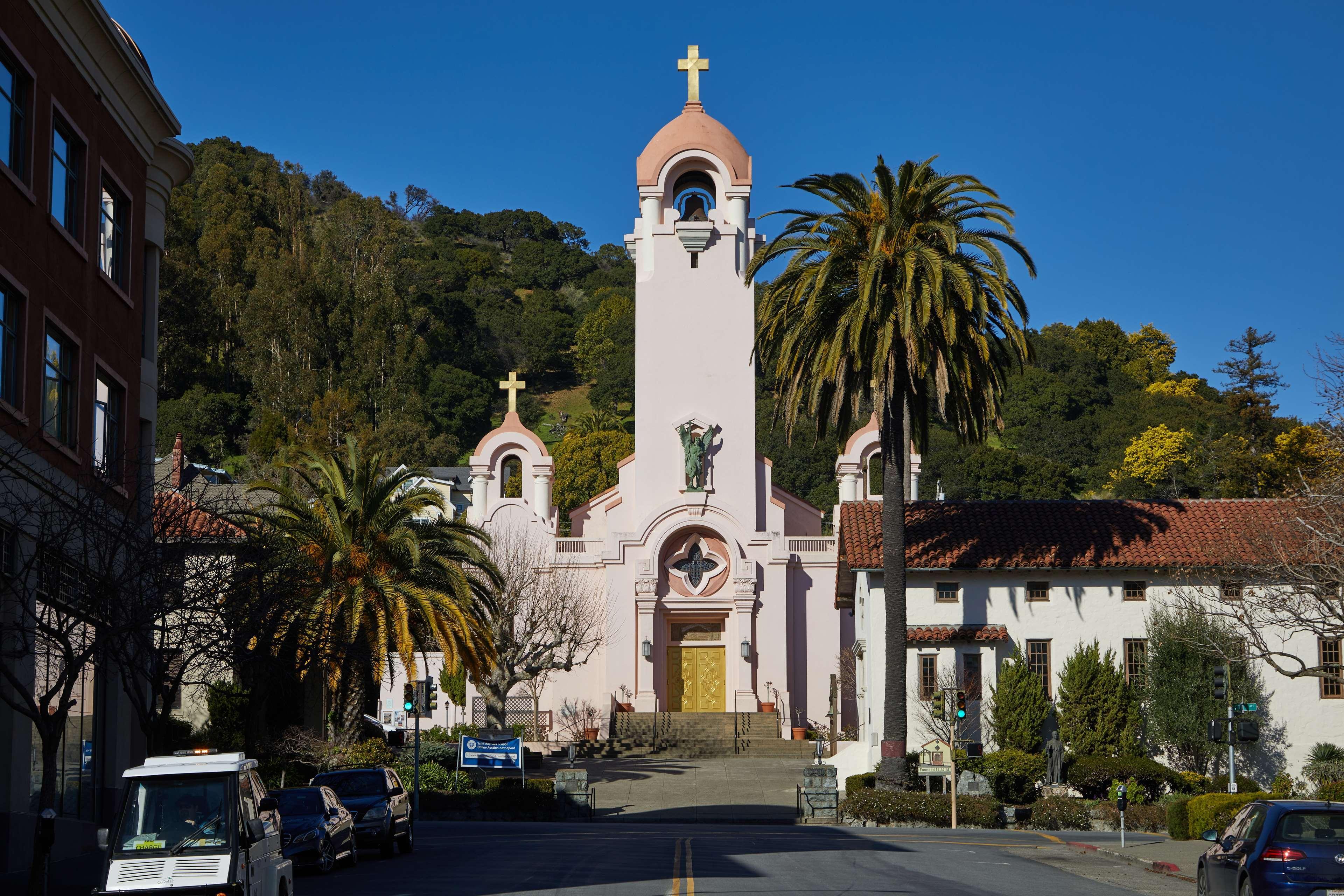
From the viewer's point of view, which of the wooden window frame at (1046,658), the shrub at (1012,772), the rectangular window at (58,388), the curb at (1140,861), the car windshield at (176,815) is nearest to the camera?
the car windshield at (176,815)

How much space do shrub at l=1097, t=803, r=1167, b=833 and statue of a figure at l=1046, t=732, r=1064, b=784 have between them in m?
3.23

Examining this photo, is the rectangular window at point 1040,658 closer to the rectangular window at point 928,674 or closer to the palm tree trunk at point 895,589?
the rectangular window at point 928,674

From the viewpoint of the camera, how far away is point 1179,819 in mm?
30625

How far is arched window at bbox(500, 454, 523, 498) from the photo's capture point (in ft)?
203

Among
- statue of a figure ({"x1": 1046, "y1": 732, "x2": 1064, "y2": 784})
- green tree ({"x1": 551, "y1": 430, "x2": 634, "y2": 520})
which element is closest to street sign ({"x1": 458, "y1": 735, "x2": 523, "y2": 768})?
statue of a figure ({"x1": 1046, "y1": 732, "x2": 1064, "y2": 784})

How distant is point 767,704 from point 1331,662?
65.8ft

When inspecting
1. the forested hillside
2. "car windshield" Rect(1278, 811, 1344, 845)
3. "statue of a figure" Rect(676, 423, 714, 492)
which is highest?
the forested hillside

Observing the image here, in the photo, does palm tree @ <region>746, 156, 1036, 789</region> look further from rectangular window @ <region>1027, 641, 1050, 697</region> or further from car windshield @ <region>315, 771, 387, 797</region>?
car windshield @ <region>315, 771, 387, 797</region>

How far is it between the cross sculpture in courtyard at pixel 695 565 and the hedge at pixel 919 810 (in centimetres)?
2224

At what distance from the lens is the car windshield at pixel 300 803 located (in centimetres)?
2247

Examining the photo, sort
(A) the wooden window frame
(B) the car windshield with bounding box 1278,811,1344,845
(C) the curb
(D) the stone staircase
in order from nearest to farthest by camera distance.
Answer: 1. (B) the car windshield with bounding box 1278,811,1344,845
2. (C) the curb
3. (A) the wooden window frame
4. (D) the stone staircase

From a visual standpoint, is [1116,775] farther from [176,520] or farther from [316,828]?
[176,520]

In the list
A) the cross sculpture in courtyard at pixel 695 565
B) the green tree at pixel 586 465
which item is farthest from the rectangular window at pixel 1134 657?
the green tree at pixel 586 465

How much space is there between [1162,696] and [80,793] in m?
27.1
